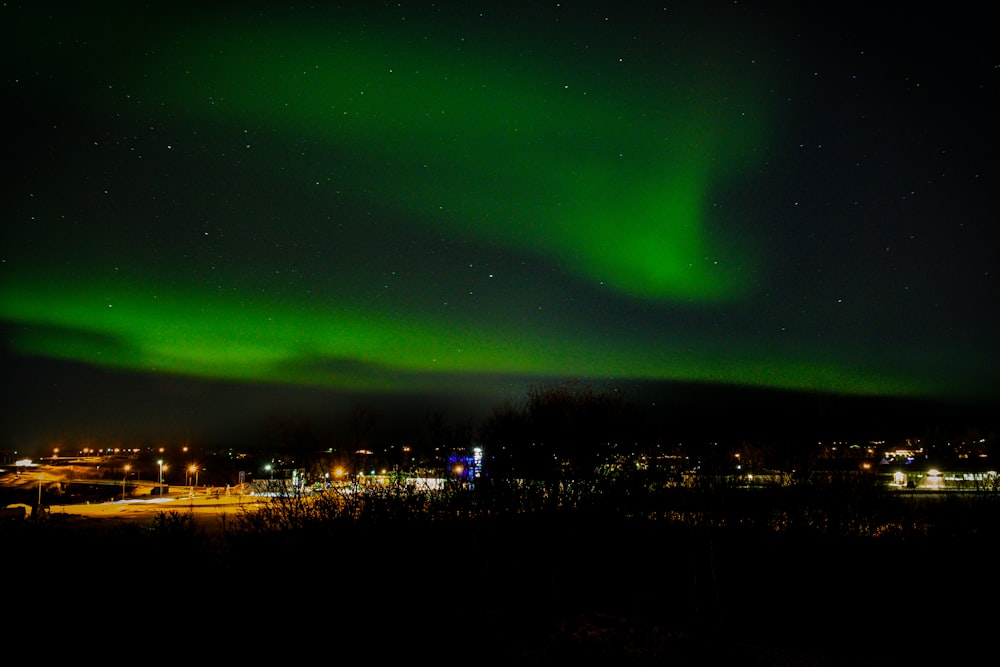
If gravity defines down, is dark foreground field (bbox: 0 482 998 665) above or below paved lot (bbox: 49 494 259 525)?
above

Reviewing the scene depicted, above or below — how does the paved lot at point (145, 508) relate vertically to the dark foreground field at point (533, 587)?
below

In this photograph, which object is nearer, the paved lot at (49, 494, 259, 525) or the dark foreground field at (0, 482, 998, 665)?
the dark foreground field at (0, 482, 998, 665)

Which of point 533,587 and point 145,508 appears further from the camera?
point 145,508

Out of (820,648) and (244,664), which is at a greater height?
(244,664)

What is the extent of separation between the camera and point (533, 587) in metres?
13.6

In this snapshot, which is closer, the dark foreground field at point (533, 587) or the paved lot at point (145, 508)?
the dark foreground field at point (533, 587)

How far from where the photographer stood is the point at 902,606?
1313cm

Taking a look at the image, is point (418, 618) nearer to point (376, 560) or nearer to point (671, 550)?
point (376, 560)

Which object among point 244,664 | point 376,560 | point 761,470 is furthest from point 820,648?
point 761,470

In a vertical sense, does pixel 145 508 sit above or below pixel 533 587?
below

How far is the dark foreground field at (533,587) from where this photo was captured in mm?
9117

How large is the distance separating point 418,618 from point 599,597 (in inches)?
201

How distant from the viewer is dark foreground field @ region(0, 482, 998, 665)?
29.9 ft

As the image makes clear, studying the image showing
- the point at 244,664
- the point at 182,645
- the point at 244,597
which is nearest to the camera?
the point at 244,664
